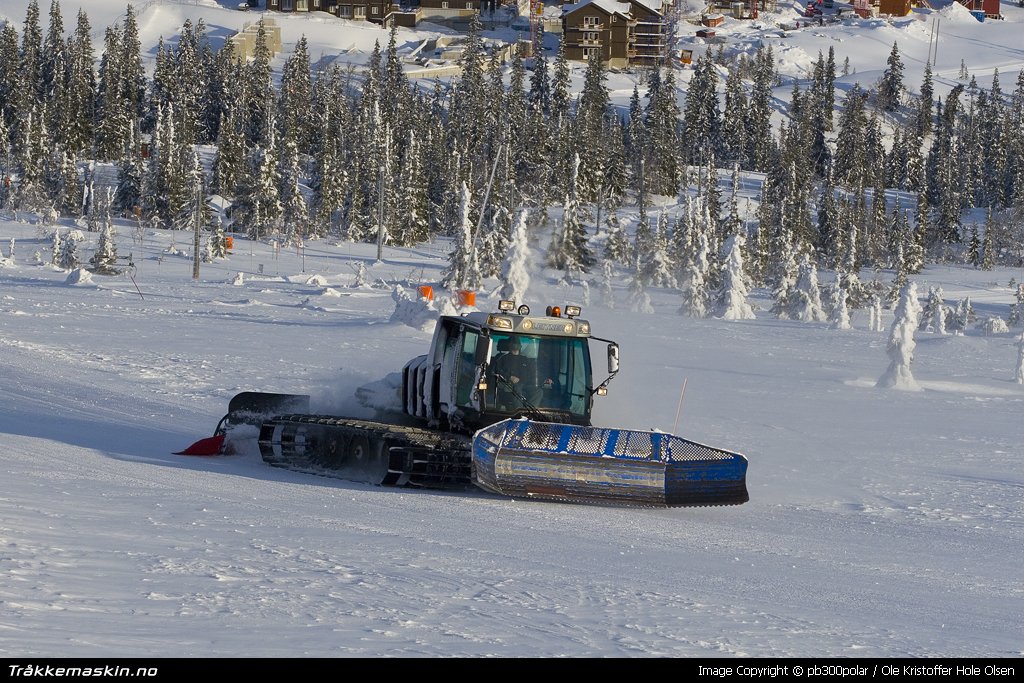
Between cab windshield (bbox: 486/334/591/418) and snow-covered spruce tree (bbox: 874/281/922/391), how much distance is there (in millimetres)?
14004

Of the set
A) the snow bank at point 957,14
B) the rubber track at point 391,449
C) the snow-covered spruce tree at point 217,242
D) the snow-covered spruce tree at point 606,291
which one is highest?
the snow bank at point 957,14

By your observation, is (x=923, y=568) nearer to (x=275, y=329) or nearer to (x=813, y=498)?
(x=813, y=498)

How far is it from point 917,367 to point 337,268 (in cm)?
3172

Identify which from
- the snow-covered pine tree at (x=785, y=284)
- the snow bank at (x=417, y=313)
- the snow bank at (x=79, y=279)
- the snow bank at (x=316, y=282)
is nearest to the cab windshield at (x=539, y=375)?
the snow bank at (x=417, y=313)

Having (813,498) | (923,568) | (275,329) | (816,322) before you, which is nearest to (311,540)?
(923,568)

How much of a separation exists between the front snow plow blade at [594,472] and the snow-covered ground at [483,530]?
0.86ft

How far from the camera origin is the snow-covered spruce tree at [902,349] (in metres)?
26.7

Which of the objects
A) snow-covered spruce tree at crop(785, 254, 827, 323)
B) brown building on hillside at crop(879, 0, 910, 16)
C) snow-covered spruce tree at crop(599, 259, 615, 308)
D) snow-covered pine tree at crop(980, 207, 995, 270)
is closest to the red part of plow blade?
snow-covered spruce tree at crop(599, 259, 615, 308)

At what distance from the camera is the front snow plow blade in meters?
12.7

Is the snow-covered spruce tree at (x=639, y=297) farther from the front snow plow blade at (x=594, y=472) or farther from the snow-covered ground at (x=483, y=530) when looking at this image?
the front snow plow blade at (x=594, y=472)

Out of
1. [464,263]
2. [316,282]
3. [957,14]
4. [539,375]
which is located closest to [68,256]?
[316,282]

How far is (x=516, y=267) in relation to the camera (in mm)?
37656

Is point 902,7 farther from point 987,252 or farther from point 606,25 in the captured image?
point 987,252

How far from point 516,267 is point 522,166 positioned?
53.3 metres
